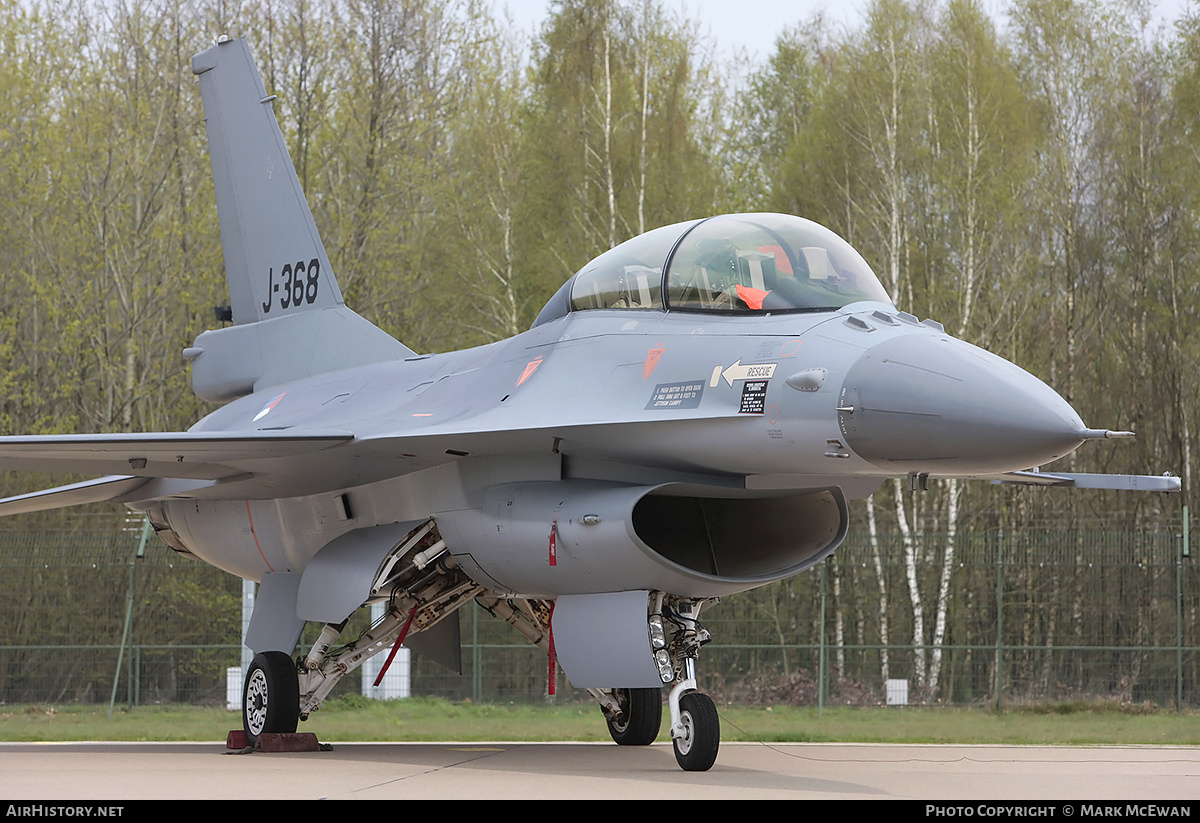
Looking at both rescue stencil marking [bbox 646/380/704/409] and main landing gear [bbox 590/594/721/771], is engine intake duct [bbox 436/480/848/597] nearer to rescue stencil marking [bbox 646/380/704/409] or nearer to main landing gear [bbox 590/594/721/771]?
main landing gear [bbox 590/594/721/771]

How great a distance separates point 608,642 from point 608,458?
110 centimetres

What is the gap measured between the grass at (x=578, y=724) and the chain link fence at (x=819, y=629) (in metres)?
0.59

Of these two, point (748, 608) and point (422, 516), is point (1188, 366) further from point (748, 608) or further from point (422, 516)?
point (422, 516)

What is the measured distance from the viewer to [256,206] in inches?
480

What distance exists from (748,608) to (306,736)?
829cm

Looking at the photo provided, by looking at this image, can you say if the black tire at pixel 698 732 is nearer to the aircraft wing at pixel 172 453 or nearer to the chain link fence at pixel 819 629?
the aircraft wing at pixel 172 453

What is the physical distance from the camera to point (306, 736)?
9906 mm

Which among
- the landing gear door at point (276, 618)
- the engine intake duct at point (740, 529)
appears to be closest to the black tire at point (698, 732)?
the engine intake duct at point (740, 529)

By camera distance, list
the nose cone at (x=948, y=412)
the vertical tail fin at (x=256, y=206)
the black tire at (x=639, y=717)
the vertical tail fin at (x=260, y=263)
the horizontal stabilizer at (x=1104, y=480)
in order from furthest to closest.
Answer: the vertical tail fin at (x=256, y=206) → the vertical tail fin at (x=260, y=263) → the black tire at (x=639, y=717) → the horizontal stabilizer at (x=1104, y=480) → the nose cone at (x=948, y=412)

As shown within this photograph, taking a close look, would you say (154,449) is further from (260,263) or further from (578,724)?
(578,724)

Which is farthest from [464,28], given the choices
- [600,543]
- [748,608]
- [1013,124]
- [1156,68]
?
[600,543]

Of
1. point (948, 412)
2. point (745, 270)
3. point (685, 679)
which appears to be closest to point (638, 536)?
point (685, 679)

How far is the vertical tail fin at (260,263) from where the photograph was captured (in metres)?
11.6

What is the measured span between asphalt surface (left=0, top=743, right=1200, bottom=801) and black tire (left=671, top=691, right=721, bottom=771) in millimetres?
103
